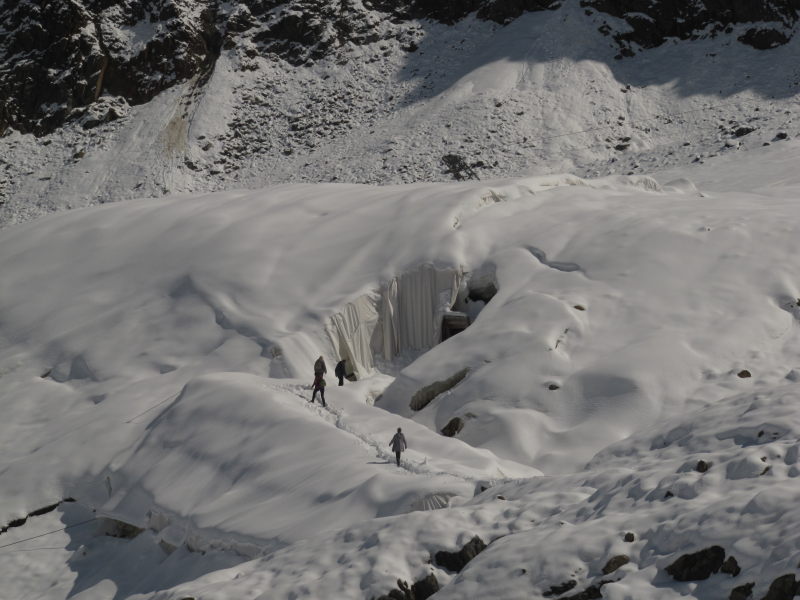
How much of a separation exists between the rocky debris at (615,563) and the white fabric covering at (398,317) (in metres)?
15.0

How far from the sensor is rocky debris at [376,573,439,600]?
11.6 metres

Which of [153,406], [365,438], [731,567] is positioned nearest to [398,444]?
[365,438]

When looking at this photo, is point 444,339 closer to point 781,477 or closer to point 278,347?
point 278,347

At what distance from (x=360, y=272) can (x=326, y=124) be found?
27.3 meters

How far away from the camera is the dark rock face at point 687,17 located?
54344mm

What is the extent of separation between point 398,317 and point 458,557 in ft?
46.8

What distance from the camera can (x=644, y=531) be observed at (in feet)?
35.4

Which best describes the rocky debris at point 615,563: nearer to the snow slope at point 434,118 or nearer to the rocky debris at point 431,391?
the rocky debris at point 431,391

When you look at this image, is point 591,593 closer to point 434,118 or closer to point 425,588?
point 425,588

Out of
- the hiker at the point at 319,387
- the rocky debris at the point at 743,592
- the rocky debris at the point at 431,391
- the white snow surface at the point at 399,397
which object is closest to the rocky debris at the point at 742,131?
the white snow surface at the point at 399,397

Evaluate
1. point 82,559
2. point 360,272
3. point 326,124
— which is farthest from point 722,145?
point 82,559

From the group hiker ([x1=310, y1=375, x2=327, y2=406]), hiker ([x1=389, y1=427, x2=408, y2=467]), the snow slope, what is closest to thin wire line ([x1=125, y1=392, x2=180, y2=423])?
hiker ([x1=310, y1=375, x2=327, y2=406])

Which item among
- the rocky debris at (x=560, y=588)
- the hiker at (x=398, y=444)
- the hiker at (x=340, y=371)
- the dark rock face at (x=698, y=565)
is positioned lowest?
the hiker at (x=340, y=371)

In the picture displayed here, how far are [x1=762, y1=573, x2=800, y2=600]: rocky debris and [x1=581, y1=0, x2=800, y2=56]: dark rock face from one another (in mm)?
49872
